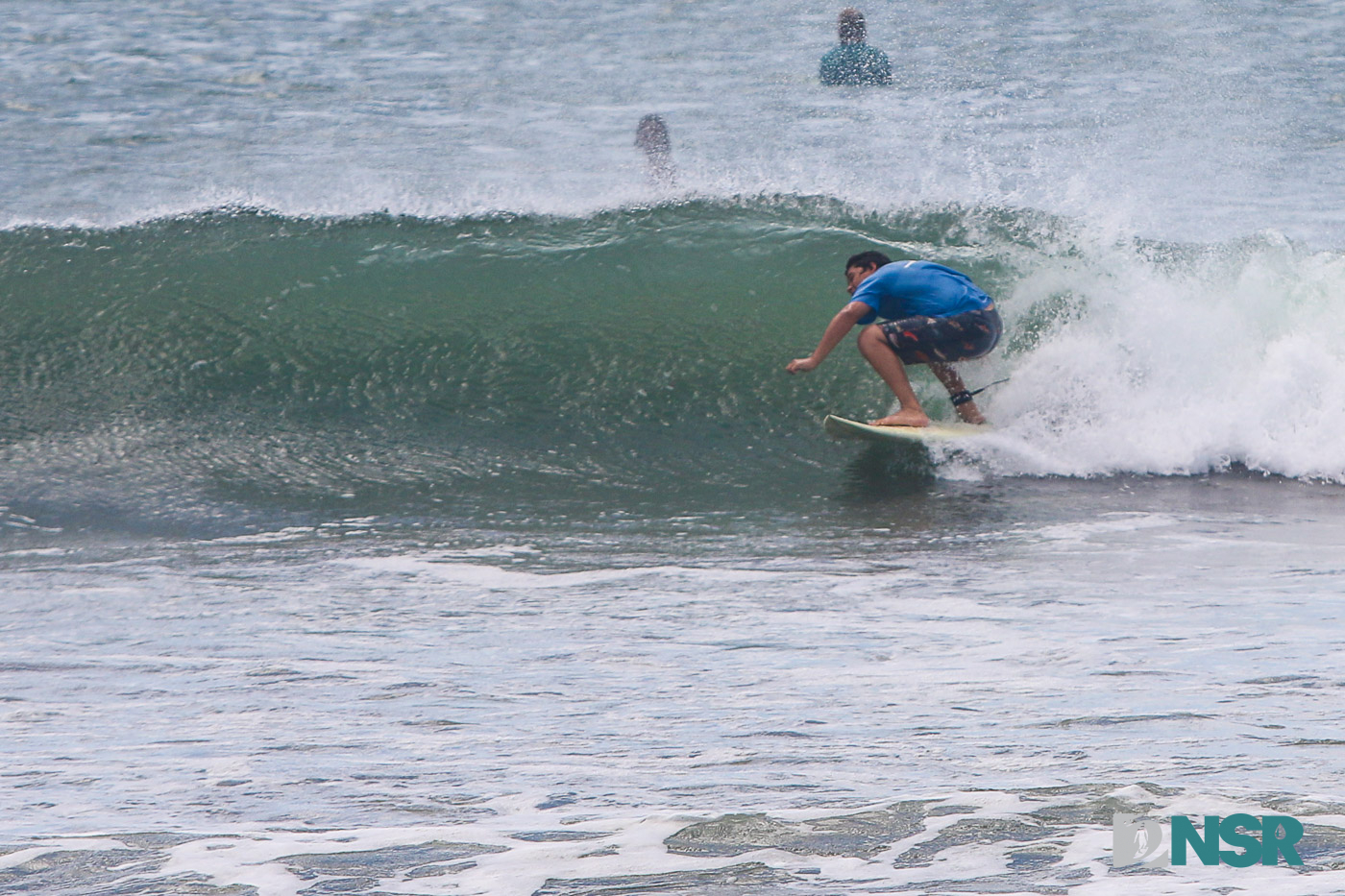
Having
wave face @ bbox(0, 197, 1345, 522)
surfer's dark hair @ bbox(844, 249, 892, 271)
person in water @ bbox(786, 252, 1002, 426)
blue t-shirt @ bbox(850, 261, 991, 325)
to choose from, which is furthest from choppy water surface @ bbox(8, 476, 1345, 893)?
surfer's dark hair @ bbox(844, 249, 892, 271)

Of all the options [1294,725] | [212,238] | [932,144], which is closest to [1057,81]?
[932,144]

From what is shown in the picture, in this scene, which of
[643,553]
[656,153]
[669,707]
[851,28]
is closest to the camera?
[669,707]

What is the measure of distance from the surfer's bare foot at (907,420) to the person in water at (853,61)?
893cm

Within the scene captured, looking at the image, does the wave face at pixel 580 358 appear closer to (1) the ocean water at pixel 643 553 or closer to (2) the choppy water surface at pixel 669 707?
A: (1) the ocean water at pixel 643 553

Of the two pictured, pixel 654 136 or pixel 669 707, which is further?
pixel 654 136

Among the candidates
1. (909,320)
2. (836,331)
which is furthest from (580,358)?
(909,320)

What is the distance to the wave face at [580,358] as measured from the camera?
660cm

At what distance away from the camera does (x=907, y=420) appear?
21.4 feet

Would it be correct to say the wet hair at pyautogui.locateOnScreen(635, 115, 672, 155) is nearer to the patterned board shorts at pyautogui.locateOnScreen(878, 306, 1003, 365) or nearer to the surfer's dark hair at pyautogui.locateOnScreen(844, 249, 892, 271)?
the surfer's dark hair at pyautogui.locateOnScreen(844, 249, 892, 271)

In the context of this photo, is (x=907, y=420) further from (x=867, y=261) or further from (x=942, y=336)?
(x=867, y=261)

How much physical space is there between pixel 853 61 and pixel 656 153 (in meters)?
8.61

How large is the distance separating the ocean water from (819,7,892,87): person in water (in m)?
4.40

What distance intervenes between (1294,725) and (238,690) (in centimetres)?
257

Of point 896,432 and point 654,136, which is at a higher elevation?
point 654,136
